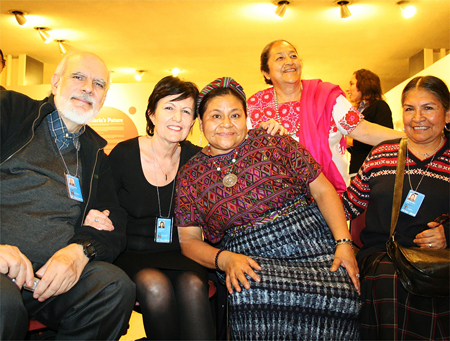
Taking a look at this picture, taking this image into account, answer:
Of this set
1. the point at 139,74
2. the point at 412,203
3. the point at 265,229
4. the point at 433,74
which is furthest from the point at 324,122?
the point at 139,74

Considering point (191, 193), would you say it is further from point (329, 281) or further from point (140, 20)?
point (140, 20)

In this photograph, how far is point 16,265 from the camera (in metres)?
1.53

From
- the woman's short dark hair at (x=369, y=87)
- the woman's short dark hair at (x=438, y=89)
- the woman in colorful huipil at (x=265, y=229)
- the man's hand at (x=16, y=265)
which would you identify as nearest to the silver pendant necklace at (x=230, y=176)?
the woman in colorful huipil at (x=265, y=229)

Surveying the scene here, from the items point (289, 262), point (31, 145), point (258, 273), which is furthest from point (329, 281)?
point (31, 145)

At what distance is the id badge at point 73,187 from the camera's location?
6.29 feet

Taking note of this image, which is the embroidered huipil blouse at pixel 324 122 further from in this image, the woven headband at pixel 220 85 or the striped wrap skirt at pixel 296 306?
the striped wrap skirt at pixel 296 306

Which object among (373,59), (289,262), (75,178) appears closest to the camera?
(289,262)

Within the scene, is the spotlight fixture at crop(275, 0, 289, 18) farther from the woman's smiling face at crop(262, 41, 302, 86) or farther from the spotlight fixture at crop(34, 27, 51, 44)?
the spotlight fixture at crop(34, 27, 51, 44)

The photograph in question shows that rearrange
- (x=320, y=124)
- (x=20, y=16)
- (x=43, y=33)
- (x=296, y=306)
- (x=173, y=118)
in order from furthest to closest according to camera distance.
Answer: (x=43, y=33) < (x=20, y=16) < (x=320, y=124) < (x=173, y=118) < (x=296, y=306)

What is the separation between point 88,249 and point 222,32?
576 cm

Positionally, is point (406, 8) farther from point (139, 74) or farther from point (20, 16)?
point (20, 16)

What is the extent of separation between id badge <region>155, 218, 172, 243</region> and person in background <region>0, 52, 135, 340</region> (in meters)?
0.22

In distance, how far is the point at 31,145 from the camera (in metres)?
1.89

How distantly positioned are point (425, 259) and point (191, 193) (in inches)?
47.6
